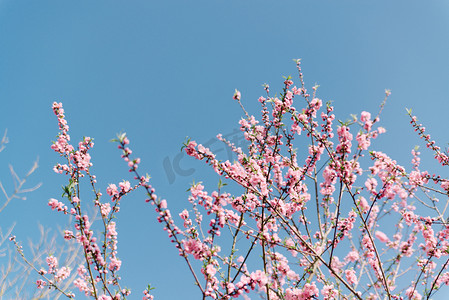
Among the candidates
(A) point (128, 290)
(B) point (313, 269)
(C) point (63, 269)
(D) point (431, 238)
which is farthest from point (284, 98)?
(C) point (63, 269)

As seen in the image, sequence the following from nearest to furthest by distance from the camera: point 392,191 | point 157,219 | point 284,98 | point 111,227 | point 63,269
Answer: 1. point 157,219
2. point 392,191
3. point 111,227
4. point 284,98
5. point 63,269

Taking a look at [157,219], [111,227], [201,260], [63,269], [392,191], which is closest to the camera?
[157,219]

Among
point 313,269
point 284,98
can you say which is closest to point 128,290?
point 313,269

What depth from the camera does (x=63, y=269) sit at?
4184 mm

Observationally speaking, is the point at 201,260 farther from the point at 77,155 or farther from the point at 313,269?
the point at 77,155

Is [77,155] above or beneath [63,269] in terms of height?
above

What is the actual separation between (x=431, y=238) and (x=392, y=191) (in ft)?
4.31

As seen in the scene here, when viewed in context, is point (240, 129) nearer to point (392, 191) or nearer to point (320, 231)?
point (320, 231)

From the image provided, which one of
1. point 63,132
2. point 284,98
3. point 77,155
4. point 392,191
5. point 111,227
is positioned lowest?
point 111,227

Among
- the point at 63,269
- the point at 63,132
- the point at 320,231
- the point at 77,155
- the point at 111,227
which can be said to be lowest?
the point at 63,269

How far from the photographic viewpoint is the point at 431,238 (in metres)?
3.83

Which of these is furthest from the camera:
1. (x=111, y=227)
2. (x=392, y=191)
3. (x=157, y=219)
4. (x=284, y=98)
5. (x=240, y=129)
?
(x=240, y=129)

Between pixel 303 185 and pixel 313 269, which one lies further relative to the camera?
pixel 303 185

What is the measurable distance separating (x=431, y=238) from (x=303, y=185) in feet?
6.53
